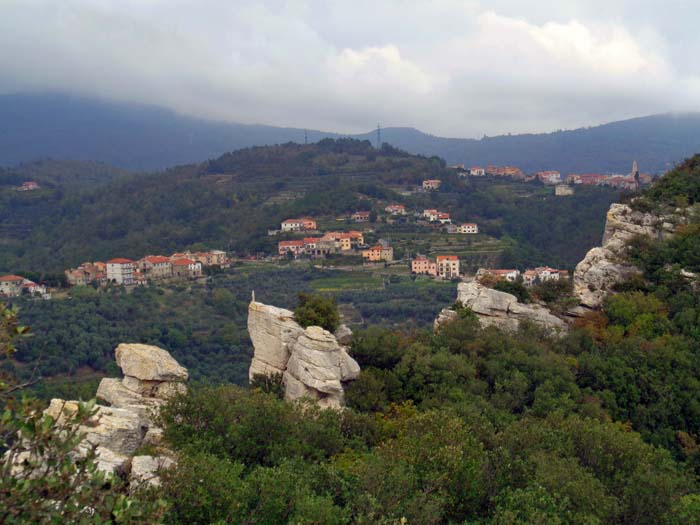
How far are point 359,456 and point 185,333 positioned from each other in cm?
3664

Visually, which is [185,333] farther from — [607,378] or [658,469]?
[658,469]

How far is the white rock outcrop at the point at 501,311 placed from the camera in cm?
2181

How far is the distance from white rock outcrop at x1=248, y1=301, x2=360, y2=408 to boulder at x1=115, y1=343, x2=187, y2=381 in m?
2.36

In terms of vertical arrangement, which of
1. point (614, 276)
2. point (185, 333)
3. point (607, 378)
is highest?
point (614, 276)

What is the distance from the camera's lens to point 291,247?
73.0 meters

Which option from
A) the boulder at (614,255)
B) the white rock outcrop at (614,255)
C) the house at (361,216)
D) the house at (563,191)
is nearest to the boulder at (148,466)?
the boulder at (614,255)

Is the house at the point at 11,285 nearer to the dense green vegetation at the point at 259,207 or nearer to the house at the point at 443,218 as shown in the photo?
the dense green vegetation at the point at 259,207

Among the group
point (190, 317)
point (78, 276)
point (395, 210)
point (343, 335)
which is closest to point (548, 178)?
point (395, 210)

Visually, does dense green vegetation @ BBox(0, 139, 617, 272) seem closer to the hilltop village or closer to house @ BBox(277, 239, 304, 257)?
house @ BBox(277, 239, 304, 257)

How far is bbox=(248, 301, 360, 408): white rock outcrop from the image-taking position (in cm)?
1639

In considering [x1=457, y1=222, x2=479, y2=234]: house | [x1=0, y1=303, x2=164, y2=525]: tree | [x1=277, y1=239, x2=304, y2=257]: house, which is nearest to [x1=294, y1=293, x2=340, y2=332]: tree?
[x1=0, y1=303, x2=164, y2=525]: tree

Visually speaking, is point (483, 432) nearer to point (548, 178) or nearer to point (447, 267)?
point (447, 267)

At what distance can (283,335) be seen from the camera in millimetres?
17906

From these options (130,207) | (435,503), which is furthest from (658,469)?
(130,207)
